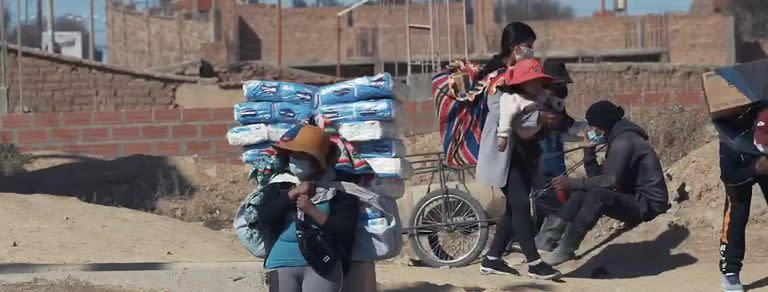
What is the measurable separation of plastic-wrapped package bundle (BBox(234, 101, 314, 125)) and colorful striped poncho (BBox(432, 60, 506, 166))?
2.25 metres

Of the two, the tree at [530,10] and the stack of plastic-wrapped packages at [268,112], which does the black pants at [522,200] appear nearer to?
the stack of plastic-wrapped packages at [268,112]

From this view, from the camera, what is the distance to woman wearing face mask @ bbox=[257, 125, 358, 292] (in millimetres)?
5594

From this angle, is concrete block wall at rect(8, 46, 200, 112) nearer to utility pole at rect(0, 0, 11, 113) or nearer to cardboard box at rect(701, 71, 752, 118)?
utility pole at rect(0, 0, 11, 113)

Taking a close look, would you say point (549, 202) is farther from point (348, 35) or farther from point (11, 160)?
point (348, 35)

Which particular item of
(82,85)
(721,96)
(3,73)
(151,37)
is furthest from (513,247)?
(151,37)

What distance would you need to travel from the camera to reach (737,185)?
754cm

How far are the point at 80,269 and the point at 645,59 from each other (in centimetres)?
3443

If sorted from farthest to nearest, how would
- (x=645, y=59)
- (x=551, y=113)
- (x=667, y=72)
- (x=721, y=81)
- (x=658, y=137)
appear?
(x=645, y=59), (x=667, y=72), (x=658, y=137), (x=551, y=113), (x=721, y=81)

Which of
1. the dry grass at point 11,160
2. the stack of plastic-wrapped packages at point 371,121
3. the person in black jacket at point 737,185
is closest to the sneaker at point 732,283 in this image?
the person in black jacket at point 737,185

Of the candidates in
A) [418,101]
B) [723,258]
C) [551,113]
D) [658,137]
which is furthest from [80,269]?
[418,101]

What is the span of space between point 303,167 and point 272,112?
1.00 metres

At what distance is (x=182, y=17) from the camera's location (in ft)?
148

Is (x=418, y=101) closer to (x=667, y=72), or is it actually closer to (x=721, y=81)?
(x=721, y=81)

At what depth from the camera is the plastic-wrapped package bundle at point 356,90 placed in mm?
6504
